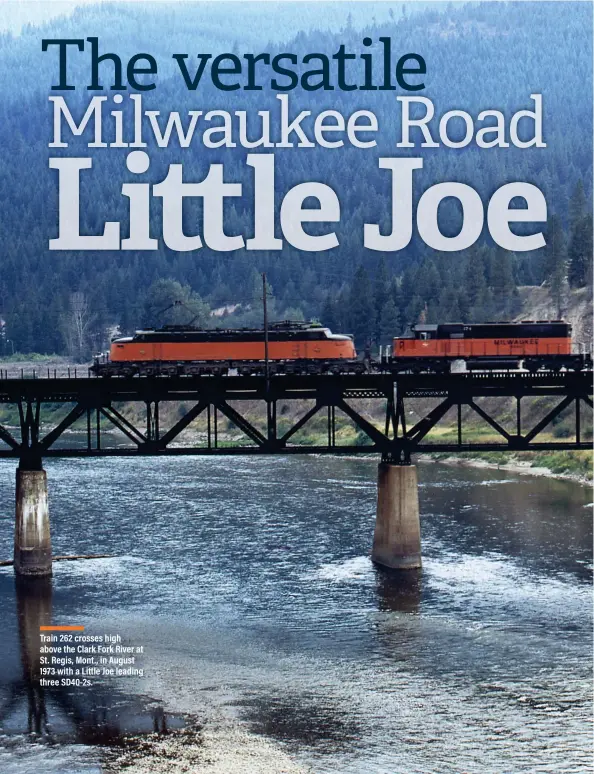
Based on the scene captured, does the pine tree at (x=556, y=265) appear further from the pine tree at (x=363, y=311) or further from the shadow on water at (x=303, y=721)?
the shadow on water at (x=303, y=721)

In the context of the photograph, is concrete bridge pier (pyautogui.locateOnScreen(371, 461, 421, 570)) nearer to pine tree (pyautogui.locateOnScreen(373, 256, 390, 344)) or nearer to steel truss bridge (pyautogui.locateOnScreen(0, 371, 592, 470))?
steel truss bridge (pyautogui.locateOnScreen(0, 371, 592, 470))

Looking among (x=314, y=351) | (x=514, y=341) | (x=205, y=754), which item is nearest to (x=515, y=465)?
(x=514, y=341)

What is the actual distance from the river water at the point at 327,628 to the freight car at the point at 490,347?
10253mm

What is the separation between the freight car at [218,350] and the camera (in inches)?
3445

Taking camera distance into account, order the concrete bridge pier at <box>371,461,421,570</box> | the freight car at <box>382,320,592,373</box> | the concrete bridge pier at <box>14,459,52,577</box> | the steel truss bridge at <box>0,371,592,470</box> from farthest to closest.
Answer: the freight car at <box>382,320,592,373</box> < the concrete bridge pier at <box>371,461,421,570</box> < the concrete bridge pier at <box>14,459,52,577</box> < the steel truss bridge at <box>0,371,592,470</box>

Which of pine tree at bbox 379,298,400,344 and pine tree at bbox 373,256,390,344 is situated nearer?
pine tree at bbox 379,298,400,344

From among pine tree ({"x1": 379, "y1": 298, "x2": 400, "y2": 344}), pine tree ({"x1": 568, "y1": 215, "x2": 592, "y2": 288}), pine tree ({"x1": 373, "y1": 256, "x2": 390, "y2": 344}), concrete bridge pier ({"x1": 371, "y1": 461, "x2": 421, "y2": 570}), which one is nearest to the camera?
concrete bridge pier ({"x1": 371, "y1": 461, "x2": 421, "y2": 570})

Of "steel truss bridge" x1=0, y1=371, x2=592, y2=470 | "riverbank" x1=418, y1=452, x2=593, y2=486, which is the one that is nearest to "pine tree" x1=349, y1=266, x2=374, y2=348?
"riverbank" x1=418, y1=452, x2=593, y2=486

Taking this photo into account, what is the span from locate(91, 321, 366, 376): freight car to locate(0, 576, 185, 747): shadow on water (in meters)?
38.4

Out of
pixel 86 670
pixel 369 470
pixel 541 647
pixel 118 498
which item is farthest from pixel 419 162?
pixel 369 470

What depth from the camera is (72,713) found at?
44938 mm

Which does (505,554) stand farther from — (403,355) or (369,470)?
(369,470)

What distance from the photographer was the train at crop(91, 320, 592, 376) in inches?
3428

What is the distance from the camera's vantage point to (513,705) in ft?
148
